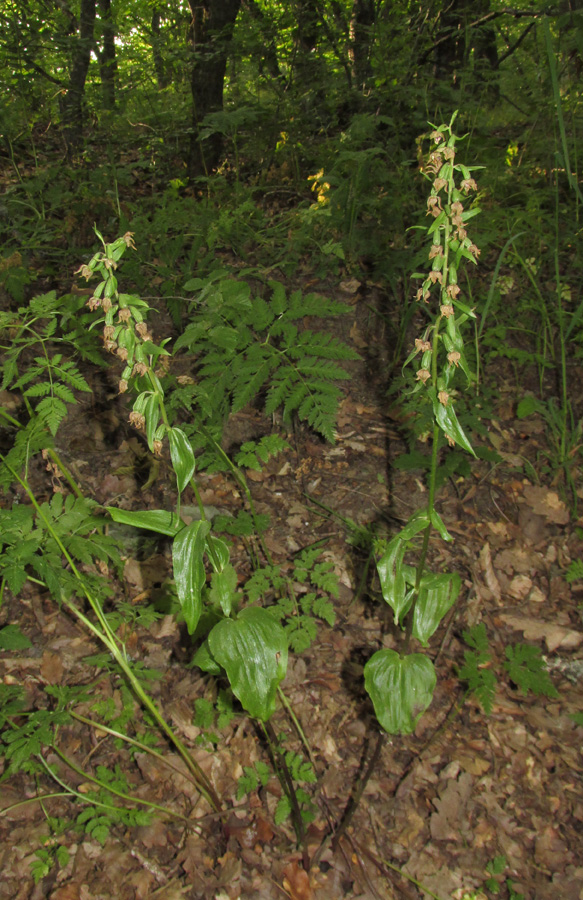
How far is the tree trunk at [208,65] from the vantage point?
15.9ft

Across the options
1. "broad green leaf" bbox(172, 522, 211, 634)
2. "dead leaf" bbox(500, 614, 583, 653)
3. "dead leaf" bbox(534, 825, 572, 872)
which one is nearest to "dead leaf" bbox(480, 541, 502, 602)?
Answer: "dead leaf" bbox(500, 614, 583, 653)

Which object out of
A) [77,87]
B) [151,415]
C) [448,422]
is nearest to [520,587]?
[448,422]

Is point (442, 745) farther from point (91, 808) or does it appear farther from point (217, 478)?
point (217, 478)

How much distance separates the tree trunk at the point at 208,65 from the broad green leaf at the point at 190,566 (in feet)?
13.9

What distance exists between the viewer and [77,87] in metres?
5.17

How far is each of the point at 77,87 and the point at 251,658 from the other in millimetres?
5491

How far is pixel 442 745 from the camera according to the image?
2438 mm

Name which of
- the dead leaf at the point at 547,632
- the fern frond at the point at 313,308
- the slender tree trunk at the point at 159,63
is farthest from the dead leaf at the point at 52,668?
the slender tree trunk at the point at 159,63

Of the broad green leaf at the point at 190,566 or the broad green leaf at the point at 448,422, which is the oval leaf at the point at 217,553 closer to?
the broad green leaf at the point at 190,566

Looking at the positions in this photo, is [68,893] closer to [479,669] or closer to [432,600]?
[432,600]

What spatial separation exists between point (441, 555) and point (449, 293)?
1993mm

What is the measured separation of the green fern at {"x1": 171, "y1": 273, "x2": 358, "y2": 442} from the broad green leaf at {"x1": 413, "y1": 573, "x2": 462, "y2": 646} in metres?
1.02

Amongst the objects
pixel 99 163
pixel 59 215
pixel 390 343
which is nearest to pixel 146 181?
pixel 99 163

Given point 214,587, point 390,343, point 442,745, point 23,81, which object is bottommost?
point 442,745
